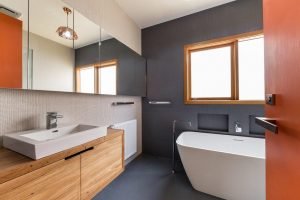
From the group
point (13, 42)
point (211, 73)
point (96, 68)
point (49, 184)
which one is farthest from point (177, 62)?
point (49, 184)

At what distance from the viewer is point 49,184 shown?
70cm

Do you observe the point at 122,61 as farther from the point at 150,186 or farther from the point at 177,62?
the point at 150,186

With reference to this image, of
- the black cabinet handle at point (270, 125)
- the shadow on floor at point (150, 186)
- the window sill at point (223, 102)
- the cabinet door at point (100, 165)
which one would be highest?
the window sill at point (223, 102)

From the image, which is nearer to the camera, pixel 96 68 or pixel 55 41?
pixel 55 41

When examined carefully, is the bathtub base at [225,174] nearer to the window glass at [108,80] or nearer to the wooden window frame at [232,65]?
the wooden window frame at [232,65]

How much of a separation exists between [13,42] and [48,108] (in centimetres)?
52

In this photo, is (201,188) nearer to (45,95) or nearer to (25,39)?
(45,95)

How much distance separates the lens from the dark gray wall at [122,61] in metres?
1.46

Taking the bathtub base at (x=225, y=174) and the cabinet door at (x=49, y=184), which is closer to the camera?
the cabinet door at (x=49, y=184)

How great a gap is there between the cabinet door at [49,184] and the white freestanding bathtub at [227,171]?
112 cm

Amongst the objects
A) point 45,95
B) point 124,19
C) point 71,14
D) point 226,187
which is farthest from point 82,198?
point 124,19

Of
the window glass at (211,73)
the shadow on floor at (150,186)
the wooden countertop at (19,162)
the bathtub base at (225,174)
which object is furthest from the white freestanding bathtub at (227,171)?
the wooden countertop at (19,162)

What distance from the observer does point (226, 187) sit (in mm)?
1426

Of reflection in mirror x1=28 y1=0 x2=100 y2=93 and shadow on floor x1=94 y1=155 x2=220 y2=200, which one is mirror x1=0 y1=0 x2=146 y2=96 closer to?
reflection in mirror x1=28 y1=0 x2=100 y2=93
